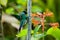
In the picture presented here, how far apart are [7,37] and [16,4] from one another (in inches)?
17.9

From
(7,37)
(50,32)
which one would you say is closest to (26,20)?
(50,32)

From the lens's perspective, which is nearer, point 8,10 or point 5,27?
point 5,27

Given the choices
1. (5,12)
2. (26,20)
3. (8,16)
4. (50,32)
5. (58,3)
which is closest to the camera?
(26,20)

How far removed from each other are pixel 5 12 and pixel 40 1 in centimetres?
60

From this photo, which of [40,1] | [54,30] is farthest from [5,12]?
[54,30]

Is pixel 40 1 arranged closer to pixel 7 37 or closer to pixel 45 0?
pixel 45 0

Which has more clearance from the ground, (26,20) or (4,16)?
(26,20)

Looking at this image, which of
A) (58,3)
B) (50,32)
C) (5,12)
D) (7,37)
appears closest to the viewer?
(50,32)

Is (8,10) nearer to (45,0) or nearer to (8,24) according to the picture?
(8,24)

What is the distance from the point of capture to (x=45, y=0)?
2.33 meters

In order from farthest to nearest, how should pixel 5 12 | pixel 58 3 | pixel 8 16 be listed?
pixel 58 3, pixel 5 12, pixel 8 16

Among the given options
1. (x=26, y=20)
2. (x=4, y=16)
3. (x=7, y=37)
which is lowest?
(x=7, y=37)

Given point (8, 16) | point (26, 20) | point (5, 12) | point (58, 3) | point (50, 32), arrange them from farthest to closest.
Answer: point (58, 3) → point (5, 12) → point (8, 16) → point (50, 32) → point (26, 20)

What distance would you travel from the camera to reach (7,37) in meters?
1.45
